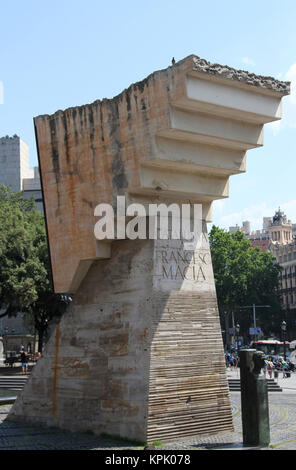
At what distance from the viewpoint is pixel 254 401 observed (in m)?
13.1

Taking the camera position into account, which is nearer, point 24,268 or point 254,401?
point 254,401

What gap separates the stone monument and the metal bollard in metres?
1.46

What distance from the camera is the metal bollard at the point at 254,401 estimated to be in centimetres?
1284

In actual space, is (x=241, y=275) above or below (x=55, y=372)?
above

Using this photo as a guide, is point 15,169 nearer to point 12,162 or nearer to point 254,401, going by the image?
point 12,162

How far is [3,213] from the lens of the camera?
37375mm

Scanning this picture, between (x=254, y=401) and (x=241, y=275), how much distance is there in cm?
5532

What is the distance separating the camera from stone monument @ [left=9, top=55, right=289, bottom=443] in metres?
13.6

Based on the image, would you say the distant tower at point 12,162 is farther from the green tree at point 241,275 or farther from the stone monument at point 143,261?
the stone monument at point 143,261

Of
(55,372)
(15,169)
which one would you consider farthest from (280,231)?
(55,372)

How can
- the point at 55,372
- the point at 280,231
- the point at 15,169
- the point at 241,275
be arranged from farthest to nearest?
the point at 280,231 < the point at 241,275 < the point at 15,169 < the point at 55,372

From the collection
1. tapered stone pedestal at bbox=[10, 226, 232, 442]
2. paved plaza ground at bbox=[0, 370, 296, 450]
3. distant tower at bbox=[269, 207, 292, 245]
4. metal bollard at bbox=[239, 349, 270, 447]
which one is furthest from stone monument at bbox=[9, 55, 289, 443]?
distant tower at bbox=[269, 207, 292, 245]

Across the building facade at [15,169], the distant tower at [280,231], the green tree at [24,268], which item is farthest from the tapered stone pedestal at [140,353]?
the distant tower at [280,231]
